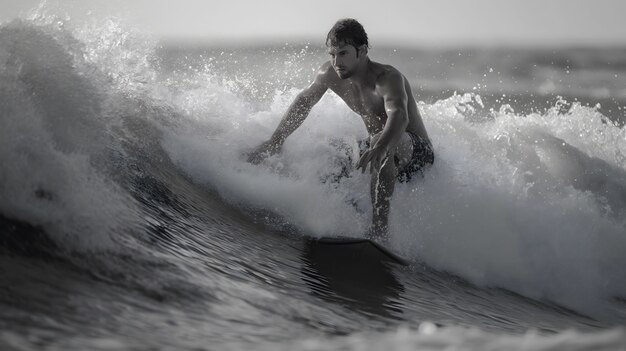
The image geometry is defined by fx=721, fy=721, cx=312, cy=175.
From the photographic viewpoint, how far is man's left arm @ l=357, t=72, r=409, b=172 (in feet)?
12.0

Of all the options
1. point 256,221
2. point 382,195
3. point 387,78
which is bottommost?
point 256,221

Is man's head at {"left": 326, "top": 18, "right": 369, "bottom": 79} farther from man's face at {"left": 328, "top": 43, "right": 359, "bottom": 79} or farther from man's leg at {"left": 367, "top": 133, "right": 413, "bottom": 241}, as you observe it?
man's leg at {"left": 367, "top": 133, "right": 413, "bottom": 241}

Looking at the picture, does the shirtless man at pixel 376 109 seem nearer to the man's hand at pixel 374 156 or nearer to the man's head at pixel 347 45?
the man's head at pixel 347 45

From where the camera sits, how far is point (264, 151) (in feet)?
16.0

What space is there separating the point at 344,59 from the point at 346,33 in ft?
0.54

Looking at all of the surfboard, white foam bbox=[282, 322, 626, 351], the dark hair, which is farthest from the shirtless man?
white foam bbox=[282, 322, 626, 351]

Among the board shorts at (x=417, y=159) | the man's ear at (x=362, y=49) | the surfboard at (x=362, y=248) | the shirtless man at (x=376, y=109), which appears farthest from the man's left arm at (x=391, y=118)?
the surfboard at (x=362, y=248)

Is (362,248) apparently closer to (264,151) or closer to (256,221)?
(256,221)

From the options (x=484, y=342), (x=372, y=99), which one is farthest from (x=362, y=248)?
(x=484, y=342)

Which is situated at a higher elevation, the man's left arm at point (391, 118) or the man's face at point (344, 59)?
the man's face at point (344, 59)

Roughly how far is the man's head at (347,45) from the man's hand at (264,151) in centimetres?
71

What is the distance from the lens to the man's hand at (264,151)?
190 inches

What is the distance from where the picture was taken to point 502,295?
13.2ft

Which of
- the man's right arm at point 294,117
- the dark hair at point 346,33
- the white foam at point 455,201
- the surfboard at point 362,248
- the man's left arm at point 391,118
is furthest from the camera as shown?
the man's right arm at point 294,117
